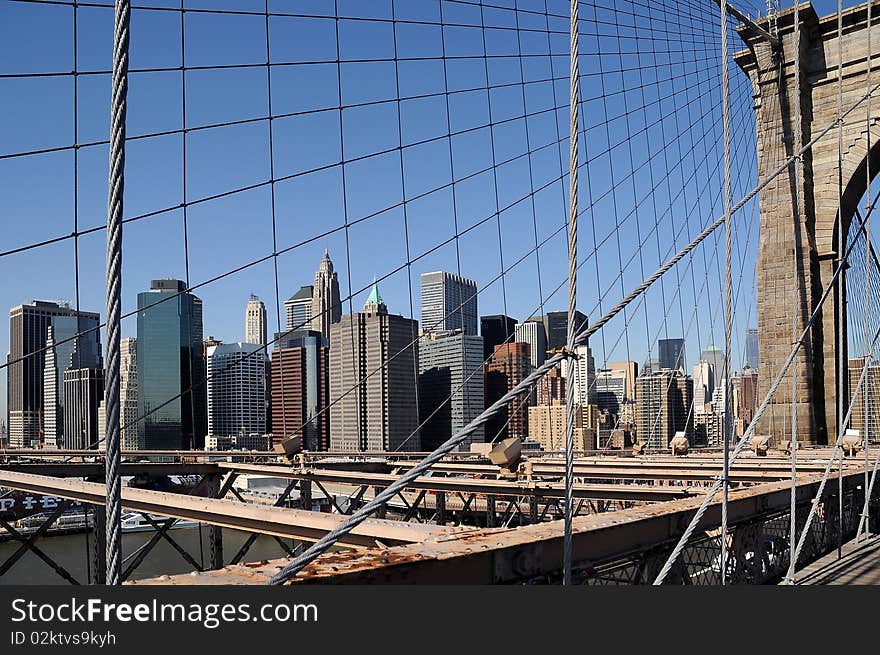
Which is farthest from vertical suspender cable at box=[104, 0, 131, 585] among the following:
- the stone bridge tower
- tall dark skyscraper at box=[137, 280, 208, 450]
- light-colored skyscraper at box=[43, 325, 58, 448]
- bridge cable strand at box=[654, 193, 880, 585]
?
the stone bridge tower

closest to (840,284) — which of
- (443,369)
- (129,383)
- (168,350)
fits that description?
(168,350)

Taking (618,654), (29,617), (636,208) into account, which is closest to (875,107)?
(636,208)

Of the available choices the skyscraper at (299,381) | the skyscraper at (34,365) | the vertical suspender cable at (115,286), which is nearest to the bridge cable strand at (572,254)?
the vertical suspender cable at (115,286)

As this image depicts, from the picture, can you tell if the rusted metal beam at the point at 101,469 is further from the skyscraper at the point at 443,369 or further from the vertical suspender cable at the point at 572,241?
the skyscraper at the point at 443,369

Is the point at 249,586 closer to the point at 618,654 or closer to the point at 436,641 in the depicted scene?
the point at 436,641

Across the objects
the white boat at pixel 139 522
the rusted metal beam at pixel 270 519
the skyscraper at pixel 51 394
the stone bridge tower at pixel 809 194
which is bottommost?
the white boat at pixel 139 522

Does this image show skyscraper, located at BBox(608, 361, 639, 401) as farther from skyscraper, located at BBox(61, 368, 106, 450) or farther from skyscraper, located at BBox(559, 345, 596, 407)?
skyscraper, located at BBox(61, 368, 106, 450)
